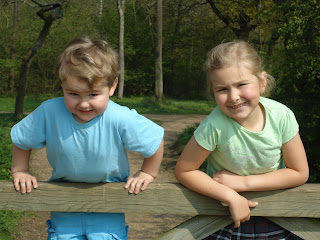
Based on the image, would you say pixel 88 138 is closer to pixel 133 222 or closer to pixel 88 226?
pixel 88 226

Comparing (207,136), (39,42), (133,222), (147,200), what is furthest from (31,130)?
(39,42)

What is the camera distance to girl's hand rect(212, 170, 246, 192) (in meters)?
1.94

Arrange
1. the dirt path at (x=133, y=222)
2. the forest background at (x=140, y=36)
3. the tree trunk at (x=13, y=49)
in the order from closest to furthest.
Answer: the dirt path at (x=133, y=222)
the forest background at (x=140, y=36)
the tree trunk at (x=13, y=49)

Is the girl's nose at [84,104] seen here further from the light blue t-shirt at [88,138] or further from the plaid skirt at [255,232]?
the plaid skirt at [255,232]

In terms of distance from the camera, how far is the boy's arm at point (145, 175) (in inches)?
Answer: 76.1

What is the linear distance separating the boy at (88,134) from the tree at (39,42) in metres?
10.2

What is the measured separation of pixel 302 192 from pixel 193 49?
28.1m

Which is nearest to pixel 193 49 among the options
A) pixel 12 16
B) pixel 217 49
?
pixel 12 16

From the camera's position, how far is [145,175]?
2055 millimetres

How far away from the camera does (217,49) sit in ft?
6.64

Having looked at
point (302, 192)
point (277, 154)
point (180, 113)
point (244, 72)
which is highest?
point (244, 72)

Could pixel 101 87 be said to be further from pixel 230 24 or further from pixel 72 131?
pixel 230 24

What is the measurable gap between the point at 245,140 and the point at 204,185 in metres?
→ 0.28

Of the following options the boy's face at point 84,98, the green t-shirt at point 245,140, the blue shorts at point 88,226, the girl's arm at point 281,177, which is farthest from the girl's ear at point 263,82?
the blue shorts at point 88,226
